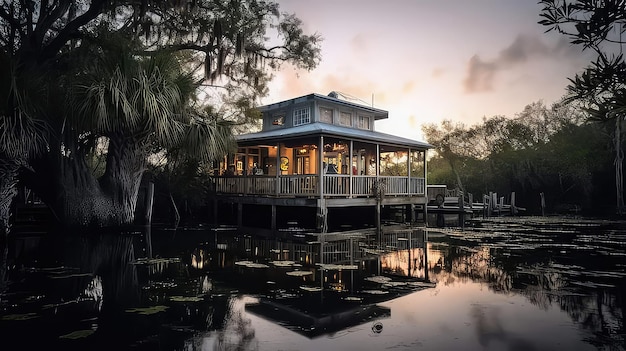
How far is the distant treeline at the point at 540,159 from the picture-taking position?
36531mm

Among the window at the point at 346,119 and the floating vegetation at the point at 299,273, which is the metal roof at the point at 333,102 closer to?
the window at the point at 346,119

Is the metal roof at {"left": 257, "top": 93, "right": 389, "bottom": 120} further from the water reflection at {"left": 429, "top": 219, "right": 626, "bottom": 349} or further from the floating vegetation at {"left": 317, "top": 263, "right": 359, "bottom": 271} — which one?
the floating vegetation at {"left": 317, "top": 263, "right": 359, "bottom": 271}

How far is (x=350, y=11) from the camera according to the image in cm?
2133

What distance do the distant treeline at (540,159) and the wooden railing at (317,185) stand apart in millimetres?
19036

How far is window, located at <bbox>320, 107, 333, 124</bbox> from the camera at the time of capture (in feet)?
79.0

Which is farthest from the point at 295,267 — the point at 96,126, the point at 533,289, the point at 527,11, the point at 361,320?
the point at 527,11

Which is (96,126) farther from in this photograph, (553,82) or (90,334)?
(553,82)

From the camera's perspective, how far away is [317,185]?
17.3 m

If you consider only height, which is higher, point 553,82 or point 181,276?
point 553,82

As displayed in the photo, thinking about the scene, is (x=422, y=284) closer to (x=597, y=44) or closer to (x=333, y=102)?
(x=597, y=44)

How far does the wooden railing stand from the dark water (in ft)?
20.4

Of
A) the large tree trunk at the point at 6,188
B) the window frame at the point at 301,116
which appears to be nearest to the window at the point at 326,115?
the window frame at the point at 301,116

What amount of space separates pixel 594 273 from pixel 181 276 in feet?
28.0

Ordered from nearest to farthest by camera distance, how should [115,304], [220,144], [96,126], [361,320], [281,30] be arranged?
[361,320]
[115,304]
[96,126]
[220,144]
[281,30]
